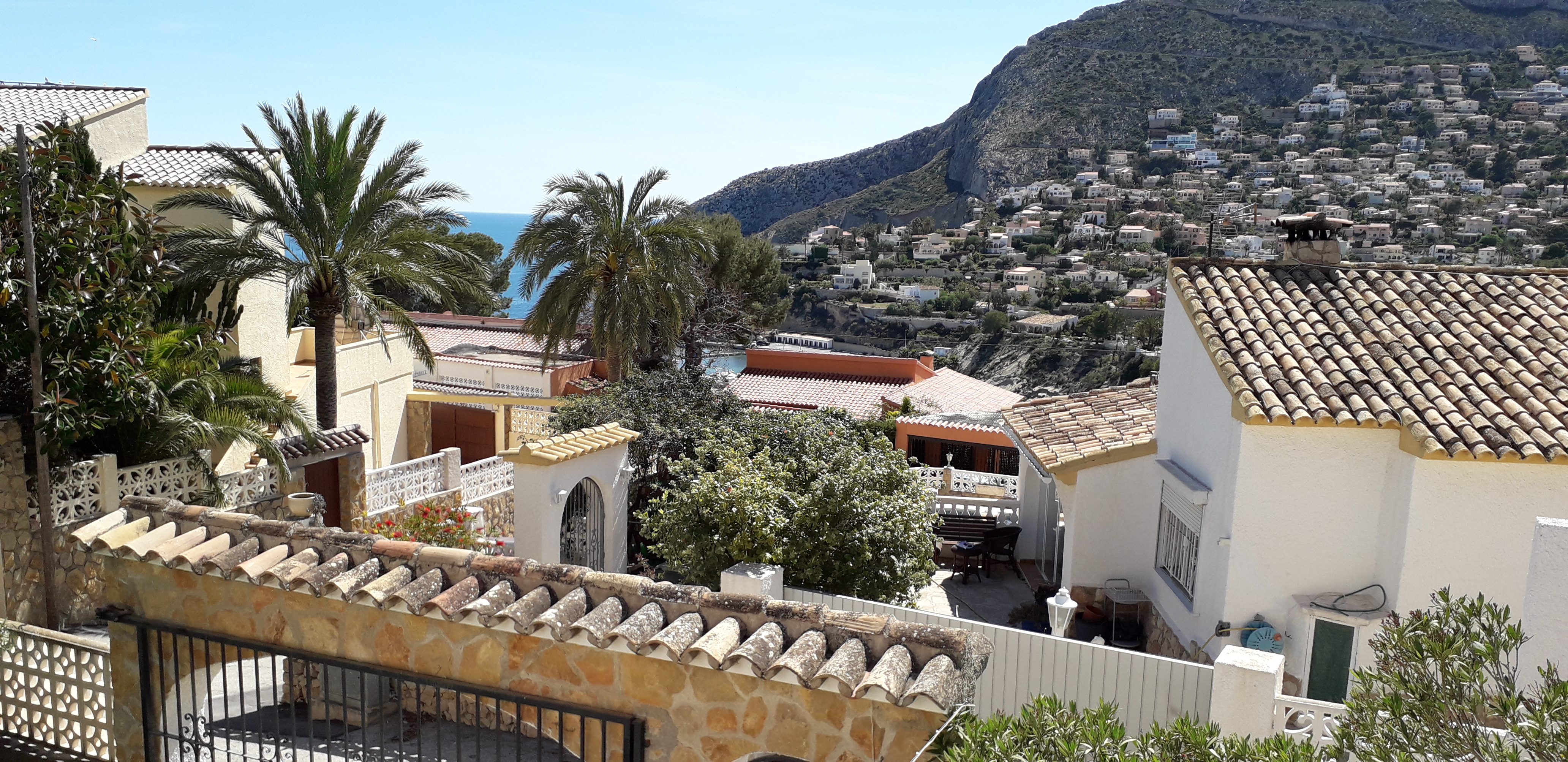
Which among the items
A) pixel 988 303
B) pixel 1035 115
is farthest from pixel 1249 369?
pixel 1035 115

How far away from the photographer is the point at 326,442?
1474cm

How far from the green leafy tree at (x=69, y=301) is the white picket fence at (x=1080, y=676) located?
8622 millimetres

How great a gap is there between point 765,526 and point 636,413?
528 centimetres

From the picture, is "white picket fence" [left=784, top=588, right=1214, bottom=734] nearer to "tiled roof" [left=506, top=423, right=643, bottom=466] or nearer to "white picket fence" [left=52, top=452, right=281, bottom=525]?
"tiled roof" [left=506, top=423, right=643, bottom=466]

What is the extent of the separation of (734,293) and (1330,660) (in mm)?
28277

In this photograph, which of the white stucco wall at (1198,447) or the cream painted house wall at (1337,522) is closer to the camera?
the cream painted house wall at (1337,522)

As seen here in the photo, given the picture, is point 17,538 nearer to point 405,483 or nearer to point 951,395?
point 405,483

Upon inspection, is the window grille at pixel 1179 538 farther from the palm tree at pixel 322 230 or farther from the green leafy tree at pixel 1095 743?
the palm tree at pixel 322 230

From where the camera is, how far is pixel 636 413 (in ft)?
46.3

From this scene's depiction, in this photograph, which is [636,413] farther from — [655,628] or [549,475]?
[655,628]

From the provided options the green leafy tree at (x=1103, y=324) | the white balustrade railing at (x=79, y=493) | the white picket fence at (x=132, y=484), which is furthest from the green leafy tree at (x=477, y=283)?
the green leafy tree at (x=1103, y=324)

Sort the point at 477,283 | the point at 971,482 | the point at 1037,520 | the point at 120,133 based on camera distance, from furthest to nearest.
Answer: the point at 477,283, the point at 120,133, the point at 971,482, the point at 1037,520

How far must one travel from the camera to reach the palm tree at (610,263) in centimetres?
1981

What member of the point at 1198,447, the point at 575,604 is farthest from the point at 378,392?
the point at 575,604
